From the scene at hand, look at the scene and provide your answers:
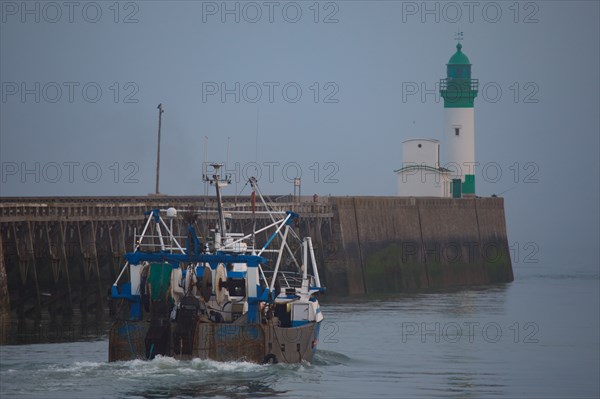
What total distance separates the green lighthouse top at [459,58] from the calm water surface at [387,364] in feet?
104

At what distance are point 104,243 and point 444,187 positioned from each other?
3409 cm

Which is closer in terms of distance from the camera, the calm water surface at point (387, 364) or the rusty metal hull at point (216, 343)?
the calm water surface at point (387, 364)

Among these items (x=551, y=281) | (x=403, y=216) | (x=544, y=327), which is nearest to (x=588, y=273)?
(x=551, y=281)

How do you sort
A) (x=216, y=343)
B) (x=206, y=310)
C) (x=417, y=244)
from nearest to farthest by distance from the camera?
(x=216, y=343) < (x=206, y=310) < (x=417, y=244)

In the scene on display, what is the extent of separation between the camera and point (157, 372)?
42.4 meters

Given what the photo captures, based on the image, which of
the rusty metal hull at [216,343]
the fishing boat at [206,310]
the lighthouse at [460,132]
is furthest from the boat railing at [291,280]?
the lighthouse at [460,132]

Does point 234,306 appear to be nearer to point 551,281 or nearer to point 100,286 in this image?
point 100,286

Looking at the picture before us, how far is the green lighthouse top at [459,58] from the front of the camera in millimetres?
101500

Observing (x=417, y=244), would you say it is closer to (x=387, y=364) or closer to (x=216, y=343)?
(x=387, y=364)

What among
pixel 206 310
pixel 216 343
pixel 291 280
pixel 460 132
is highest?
pixel 460 132

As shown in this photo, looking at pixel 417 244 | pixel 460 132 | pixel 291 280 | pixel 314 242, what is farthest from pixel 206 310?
pixel 460 132

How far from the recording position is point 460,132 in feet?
319

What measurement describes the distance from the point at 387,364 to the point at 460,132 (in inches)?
1933

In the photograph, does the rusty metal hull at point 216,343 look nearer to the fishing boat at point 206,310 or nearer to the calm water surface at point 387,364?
the fishing boat at point 206,310
